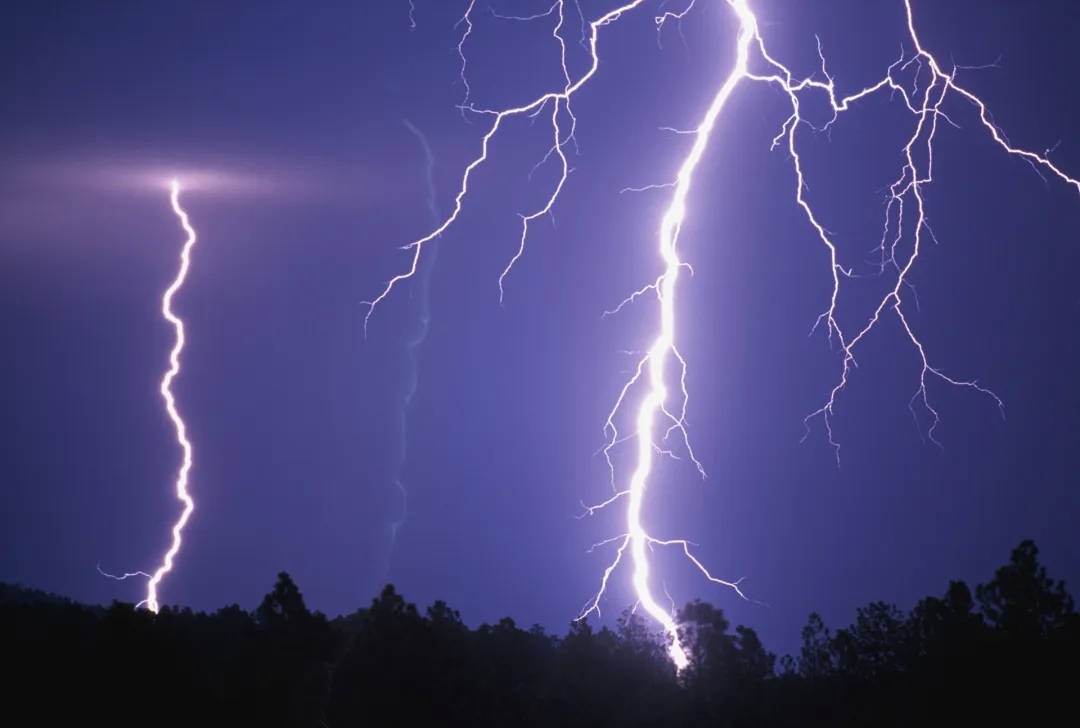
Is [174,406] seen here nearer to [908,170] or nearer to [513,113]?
[513,113]

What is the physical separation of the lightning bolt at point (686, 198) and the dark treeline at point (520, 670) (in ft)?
4.26

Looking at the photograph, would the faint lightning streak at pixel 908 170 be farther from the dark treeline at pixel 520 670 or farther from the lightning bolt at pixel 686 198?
the dark treeline at pixel 520 670

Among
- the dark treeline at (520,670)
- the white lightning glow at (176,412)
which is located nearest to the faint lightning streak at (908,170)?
the dark treeline at (520,670)

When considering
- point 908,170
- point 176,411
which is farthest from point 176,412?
point 908,170

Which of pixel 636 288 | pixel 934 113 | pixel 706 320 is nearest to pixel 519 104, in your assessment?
pixel 636 288

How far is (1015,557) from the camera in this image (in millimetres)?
9312

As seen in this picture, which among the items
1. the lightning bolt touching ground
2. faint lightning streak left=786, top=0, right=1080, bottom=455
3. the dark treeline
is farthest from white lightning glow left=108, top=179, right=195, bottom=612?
faint lightning streak left=786, top=0, right=1080, bottom=455

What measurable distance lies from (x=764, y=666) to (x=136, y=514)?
11326 millimetres

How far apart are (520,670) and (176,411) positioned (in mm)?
7803

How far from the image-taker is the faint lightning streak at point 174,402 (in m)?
13.4

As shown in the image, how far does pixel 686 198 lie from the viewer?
11953 mm

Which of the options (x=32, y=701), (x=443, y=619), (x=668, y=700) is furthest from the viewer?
(x=443, y=619)

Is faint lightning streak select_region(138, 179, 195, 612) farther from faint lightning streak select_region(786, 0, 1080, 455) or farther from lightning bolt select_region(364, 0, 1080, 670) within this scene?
faint lightning streak select_region(786, 0, 1080, 455)

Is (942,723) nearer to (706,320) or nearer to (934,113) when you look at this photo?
→ (706,320)
